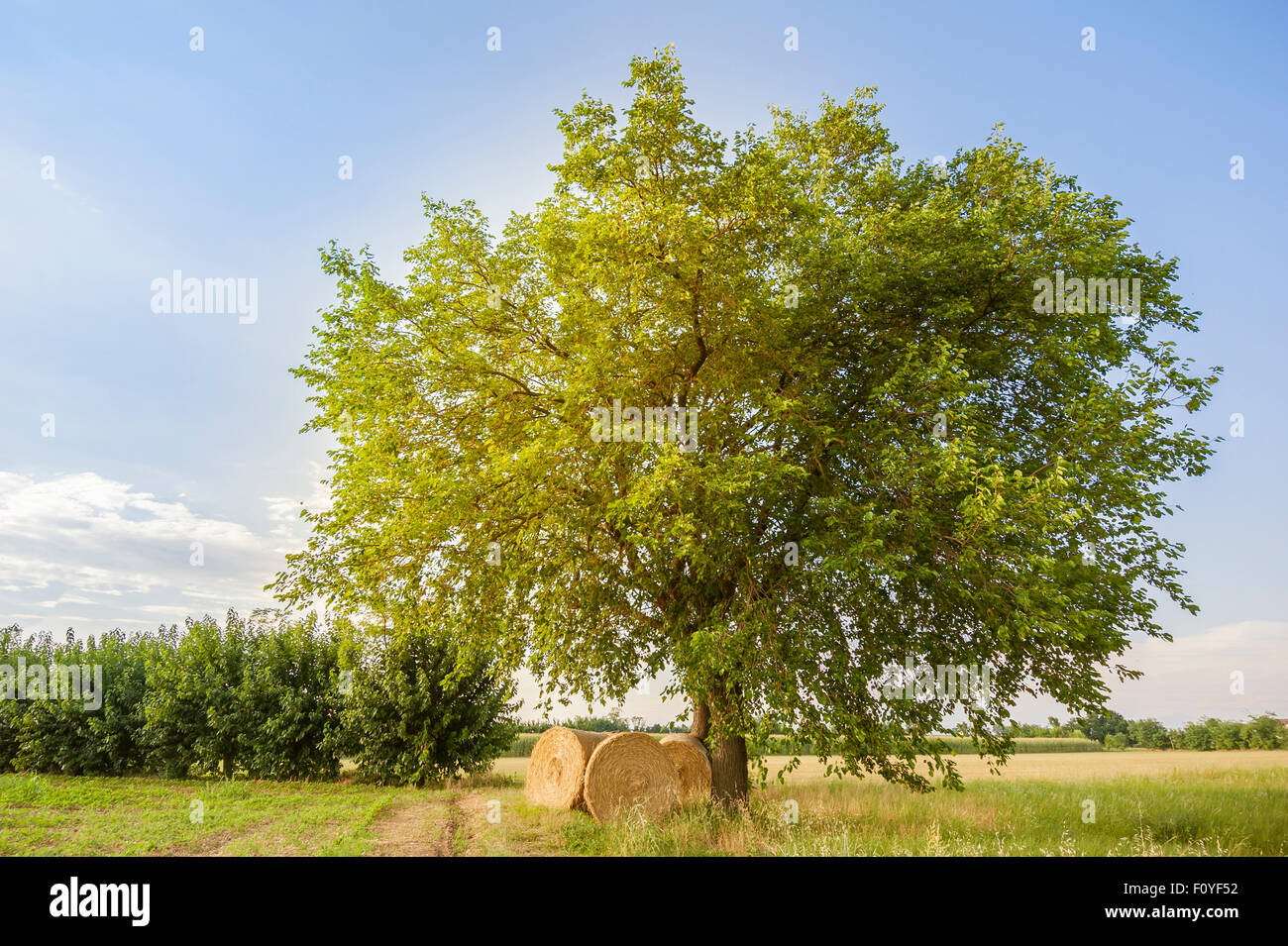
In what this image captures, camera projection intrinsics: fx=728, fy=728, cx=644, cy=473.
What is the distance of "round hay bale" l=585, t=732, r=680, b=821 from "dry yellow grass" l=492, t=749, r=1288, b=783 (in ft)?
21.2

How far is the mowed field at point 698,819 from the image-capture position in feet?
39.7

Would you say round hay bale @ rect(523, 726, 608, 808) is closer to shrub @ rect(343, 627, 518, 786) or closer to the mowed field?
the mowed field

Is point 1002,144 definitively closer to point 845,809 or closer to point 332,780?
Answer: point 845,809

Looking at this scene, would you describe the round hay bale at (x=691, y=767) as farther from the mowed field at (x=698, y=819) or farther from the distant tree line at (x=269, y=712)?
the distant tree line at (x=269, y=712)

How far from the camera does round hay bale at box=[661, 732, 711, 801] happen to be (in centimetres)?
1638

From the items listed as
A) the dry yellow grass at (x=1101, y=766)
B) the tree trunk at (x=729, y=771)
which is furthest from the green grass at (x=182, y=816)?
the tree trunk at (x=729, y=771)

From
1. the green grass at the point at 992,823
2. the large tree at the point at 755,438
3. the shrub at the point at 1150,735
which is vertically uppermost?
the large tree at the point at 755,438

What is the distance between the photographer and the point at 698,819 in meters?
13.8

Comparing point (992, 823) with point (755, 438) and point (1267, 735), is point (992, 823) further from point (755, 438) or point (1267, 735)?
point (1267, 735)

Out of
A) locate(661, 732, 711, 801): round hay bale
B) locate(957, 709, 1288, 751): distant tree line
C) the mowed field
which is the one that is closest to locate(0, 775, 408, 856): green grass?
the mowed field

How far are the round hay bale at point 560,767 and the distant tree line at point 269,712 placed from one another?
11.1 feet

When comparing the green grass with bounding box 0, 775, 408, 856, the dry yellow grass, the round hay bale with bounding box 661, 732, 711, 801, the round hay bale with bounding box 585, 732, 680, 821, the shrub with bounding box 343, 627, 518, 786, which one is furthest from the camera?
the dry yellow grass
